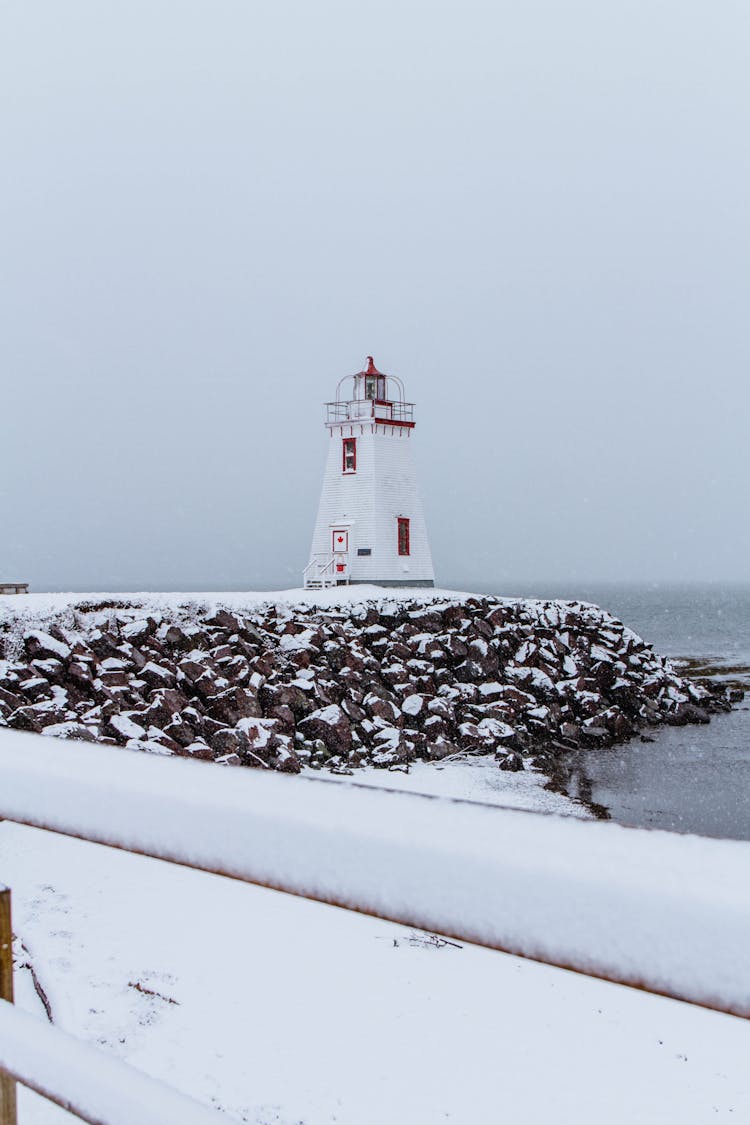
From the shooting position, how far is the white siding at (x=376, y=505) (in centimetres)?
3111

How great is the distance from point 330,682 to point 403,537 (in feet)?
39.6

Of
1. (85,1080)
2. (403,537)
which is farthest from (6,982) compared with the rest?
(403,537)

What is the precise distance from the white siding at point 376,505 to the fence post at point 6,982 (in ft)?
97.8

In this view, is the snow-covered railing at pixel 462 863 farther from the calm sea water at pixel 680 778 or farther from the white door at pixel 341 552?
the white door at pixel 341 552

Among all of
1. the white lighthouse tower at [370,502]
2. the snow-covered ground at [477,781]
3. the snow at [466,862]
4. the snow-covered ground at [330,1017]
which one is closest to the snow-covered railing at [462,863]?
the snow at [466,862]

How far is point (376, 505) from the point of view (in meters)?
31.3

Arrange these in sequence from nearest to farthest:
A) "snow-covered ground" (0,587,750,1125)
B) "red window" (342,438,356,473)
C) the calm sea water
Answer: "snow-covered ground" (0,587,750,1125) < the calm sea water < "red window" (342,438,356,473)

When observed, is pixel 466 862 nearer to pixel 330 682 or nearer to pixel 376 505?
pixel 330 682

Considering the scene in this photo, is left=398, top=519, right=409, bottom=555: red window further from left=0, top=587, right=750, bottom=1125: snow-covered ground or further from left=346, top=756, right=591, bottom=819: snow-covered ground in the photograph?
left=0, top=587, right=750, bottom=1125: snow-covered ground

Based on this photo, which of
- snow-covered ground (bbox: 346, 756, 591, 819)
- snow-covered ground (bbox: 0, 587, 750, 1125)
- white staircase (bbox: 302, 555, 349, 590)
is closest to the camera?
snow-covered ground (bbox: 0, 587, 750, 1125)

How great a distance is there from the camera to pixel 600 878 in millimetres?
758

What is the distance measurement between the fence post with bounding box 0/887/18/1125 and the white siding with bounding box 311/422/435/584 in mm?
29807

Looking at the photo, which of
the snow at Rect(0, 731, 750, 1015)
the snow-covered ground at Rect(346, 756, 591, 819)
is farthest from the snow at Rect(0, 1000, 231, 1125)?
the snow-covered ground at Rect(346, 756, 591, 819)

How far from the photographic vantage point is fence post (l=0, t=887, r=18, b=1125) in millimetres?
1062
